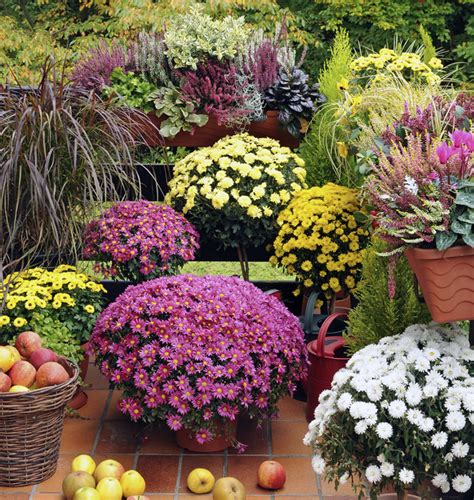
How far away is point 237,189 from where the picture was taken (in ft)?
15.0

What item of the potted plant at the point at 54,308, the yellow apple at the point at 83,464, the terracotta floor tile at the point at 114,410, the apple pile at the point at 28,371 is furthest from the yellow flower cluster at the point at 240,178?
the yellow apple at the point at 83,464

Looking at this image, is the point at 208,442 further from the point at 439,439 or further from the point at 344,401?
the point at 439,439

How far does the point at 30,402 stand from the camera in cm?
332

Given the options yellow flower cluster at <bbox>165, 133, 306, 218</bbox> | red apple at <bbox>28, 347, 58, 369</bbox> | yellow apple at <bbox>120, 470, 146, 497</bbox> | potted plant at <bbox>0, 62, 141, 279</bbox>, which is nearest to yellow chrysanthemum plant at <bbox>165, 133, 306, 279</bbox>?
yellow flower cluster at <bbox>165, 133, 306, 218</bbox>

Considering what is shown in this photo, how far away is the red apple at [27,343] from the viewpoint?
3.62 meters

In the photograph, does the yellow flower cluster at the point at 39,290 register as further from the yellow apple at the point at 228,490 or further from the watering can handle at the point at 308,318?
the yellow apple at the point at 228,490

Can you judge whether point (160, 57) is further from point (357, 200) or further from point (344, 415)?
point (344, 415)

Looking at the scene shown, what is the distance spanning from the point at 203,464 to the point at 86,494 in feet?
2.16

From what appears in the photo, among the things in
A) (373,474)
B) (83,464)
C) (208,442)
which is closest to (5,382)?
(83,464)

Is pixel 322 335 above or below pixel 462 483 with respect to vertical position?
below

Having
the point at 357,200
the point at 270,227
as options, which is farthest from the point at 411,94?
the point at 270,227

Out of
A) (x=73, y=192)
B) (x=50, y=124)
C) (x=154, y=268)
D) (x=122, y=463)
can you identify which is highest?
(x=50, y=124)

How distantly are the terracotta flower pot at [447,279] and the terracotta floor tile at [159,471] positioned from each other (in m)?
1.31

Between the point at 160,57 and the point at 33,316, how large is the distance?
1858 millimetres
